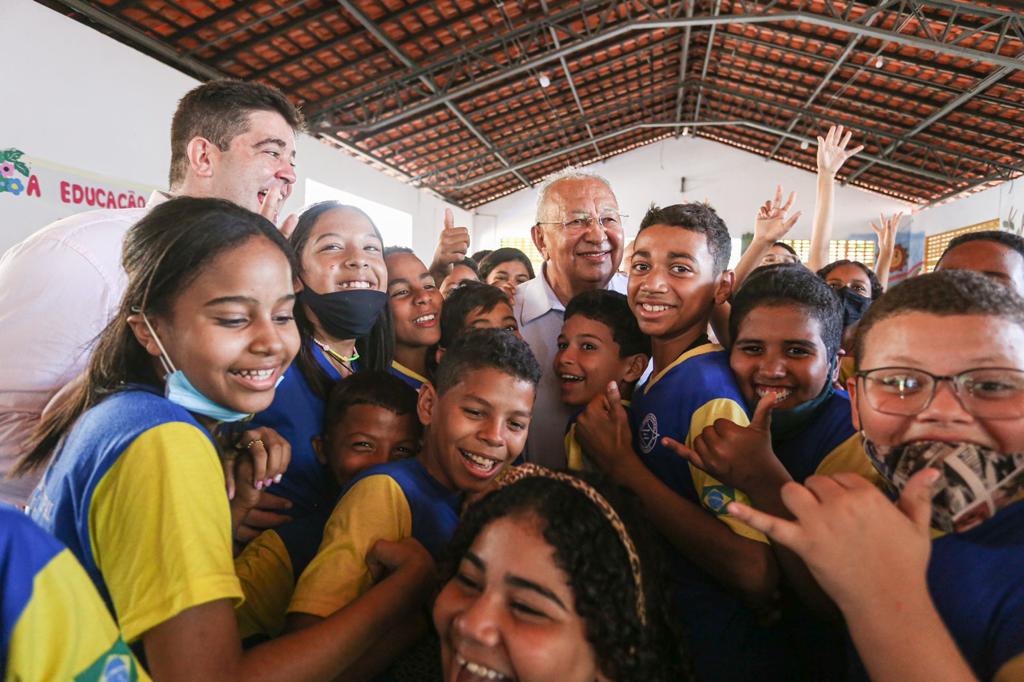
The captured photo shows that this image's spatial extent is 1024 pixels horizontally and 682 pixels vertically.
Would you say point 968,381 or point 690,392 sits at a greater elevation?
point 968,381

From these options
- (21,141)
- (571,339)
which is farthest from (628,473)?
(21,141)

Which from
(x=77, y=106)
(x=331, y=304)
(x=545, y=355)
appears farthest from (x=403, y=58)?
(x=331, y=304)

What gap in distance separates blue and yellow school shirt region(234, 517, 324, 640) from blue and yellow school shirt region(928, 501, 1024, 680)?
143 cm

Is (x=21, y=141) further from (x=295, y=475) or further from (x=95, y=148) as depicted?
(x=295, y=475)

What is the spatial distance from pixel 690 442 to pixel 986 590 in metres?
0.80

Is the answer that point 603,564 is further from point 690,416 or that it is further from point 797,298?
point 797,298

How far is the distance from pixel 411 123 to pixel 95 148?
281 inches

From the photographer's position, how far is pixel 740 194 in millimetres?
18609

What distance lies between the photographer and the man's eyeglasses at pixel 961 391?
1084mm

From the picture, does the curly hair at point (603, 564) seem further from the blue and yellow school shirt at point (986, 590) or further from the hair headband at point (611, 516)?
the blue and yellow school shirt at point (986, 590)

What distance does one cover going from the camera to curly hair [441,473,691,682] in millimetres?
1219

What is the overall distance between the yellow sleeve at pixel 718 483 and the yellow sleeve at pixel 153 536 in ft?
3.75

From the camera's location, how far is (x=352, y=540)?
1529 mm

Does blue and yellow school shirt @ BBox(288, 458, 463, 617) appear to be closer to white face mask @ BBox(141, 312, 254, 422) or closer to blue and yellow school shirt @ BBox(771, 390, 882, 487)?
white face mask @ BBox(141, 312, 254, 422)
